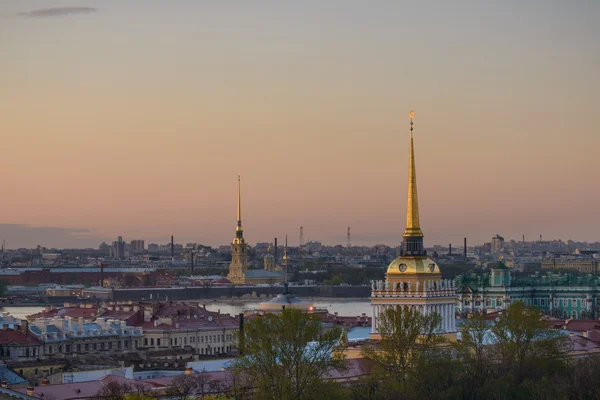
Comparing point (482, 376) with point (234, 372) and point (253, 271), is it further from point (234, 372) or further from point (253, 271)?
point (253, 271)

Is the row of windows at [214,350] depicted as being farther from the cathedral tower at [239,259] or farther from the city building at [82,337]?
the cathedral tower at [239,259]

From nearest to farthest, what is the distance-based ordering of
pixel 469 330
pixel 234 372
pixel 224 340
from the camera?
pixel 234 372 → pixel 469 330 → pixel 224 340

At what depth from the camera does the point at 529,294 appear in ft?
310

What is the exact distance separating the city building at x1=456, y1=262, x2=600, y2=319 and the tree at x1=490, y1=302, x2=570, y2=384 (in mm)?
45861

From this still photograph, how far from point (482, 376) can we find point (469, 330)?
19.4ft

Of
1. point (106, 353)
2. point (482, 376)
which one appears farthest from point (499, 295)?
point (482, 376)

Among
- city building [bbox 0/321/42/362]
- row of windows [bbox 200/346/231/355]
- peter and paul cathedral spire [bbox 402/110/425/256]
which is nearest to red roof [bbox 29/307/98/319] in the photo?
row of windows [bbox 200/346/231/355]

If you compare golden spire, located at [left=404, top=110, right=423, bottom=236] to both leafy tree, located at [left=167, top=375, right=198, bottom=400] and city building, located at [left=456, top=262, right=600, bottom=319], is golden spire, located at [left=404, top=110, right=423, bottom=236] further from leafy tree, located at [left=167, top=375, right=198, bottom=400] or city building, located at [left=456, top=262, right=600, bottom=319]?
city building, located at [left=456, top=262, right=600, bottom=319]

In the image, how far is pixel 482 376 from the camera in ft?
124

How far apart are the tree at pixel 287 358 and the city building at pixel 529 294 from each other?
55.1m

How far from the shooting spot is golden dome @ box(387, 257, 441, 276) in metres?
44.6

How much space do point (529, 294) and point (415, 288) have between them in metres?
51.1

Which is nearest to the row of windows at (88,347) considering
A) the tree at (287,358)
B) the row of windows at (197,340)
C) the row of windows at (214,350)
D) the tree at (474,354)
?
the row of windows at (197,340)

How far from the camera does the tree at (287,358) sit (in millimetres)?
32688
